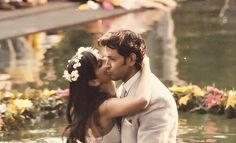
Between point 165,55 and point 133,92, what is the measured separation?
891cm

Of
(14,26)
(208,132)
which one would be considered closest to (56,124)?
(208,132)

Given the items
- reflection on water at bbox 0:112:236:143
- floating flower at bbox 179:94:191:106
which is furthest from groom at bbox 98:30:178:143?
floating flower at bbox 179:94:191:106

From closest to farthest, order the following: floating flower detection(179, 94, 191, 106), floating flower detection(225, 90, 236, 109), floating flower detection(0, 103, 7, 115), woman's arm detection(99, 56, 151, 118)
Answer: woman's arm detection(99, 56, 151, 118) < floating flower detection(0, 103, 7, 115) < floating flower detection(225, 90, 236, 109) < floating flower detection(179, 94, 191, 106)

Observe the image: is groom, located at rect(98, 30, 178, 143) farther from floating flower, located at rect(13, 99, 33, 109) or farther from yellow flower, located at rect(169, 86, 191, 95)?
yellow flower, located at rect(169, 86, 191, 95)

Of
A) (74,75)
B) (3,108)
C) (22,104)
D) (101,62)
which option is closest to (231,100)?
(22,104)

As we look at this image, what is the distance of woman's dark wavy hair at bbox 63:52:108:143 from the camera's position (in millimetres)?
6078

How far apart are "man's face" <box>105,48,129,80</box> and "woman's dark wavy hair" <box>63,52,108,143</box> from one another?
0.25 meters

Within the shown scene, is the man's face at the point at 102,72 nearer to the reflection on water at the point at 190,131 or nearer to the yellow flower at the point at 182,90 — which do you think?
the reflection on water at the point at 190,131

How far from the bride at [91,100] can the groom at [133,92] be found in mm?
193

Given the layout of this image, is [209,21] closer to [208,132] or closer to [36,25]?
[36,25]

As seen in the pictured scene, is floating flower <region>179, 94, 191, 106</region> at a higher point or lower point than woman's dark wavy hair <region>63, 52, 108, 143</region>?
lower

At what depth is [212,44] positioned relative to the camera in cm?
1581

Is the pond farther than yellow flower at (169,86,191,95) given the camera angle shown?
No

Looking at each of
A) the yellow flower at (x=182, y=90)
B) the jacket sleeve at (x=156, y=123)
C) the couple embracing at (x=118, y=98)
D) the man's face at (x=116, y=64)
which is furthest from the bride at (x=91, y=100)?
the yellow flower at (x=182, y=90)
